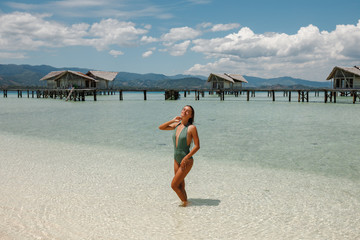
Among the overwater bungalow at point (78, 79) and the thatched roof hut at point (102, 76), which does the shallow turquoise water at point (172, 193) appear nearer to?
the overwater bungalow at point (78, 79)

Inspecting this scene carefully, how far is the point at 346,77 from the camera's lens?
48094 millimetres

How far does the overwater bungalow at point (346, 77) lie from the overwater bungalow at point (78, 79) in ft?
140

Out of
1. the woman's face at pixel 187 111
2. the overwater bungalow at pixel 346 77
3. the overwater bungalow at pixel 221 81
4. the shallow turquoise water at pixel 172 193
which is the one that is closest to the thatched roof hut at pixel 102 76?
the overwater bungalow at pixel 221 81

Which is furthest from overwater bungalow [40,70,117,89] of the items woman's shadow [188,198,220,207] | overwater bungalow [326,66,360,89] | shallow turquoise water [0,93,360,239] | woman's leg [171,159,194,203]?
woman's leg [171,159,194,203]

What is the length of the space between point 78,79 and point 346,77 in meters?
47.5

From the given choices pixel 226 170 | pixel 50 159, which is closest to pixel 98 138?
pixel 50 159

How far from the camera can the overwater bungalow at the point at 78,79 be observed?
201 feet

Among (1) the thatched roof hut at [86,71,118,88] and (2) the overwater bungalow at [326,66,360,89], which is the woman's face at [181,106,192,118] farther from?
(1) the thatched roof hut at [86,71,118,88]

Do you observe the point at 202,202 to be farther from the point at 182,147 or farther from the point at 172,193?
the point at 182,147

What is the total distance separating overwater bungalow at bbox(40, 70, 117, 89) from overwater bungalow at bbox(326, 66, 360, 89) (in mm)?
42748

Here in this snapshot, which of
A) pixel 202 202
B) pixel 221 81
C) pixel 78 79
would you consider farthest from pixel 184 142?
pixel 221 81

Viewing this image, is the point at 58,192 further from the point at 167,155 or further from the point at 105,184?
the point at 167,155

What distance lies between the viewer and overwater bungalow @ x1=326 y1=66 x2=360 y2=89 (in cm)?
4682

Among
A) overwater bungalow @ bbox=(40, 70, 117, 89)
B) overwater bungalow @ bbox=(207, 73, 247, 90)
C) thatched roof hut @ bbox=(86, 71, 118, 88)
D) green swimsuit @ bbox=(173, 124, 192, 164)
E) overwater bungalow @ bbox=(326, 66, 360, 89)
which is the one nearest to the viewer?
green swimsuit @ bbox=(173, 124, 192, 164)
